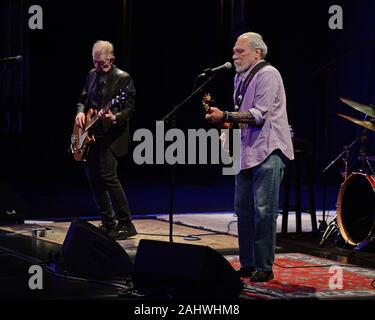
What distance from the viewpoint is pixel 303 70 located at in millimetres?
13305

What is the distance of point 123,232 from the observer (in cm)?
761

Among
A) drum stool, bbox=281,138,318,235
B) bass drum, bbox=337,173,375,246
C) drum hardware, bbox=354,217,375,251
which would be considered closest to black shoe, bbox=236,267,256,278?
drum hardware, bbox=354,217,375,251

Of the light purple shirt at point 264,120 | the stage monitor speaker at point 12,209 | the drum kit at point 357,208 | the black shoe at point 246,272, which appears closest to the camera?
the light purple shirt at point 264,120

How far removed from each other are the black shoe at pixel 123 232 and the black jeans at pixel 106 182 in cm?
5

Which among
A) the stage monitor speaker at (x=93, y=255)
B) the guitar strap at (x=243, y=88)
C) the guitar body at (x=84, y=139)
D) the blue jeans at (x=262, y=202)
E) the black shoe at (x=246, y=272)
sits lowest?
the black shoe at (x=246, y=272)

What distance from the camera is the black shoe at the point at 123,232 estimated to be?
755 cm

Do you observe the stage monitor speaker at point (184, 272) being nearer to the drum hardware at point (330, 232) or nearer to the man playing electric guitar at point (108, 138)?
the man playing electric guitar at point (108, 138)

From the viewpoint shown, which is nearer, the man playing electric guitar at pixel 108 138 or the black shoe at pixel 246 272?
the black shoe at pixel 246 272

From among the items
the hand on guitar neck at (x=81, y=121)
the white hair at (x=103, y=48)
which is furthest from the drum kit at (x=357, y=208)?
the hand on guitar neck at (x=81, y=121)

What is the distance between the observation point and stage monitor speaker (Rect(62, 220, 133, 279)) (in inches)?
223

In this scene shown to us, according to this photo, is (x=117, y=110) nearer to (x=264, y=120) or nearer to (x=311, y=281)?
(x=264, y=120)

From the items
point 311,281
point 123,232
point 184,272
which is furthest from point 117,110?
point 184,272

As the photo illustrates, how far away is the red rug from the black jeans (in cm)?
134

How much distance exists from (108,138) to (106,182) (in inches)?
15.6
